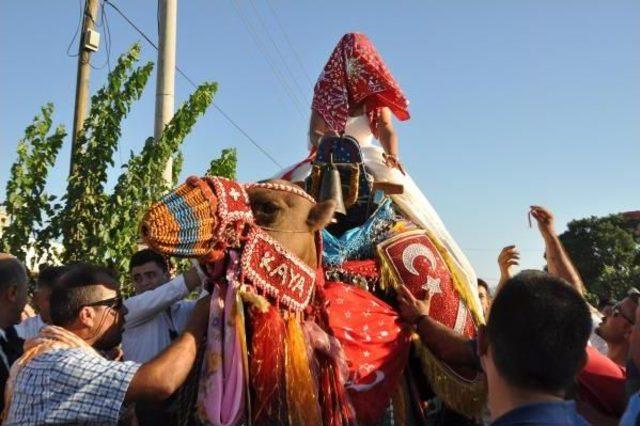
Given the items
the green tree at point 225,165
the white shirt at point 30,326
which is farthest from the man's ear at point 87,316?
the green tree at point 225,165

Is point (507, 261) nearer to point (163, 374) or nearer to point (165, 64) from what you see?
point (163, 374)

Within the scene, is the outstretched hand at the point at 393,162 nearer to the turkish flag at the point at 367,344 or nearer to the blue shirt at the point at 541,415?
the turkish flag at the point at 367,344

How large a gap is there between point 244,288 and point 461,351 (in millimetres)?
1160

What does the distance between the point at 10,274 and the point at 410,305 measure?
2.09 metres

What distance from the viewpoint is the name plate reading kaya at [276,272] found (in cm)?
263

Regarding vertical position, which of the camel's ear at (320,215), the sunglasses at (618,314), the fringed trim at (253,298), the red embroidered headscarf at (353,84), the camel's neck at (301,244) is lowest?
the sunglasses at (618,314)

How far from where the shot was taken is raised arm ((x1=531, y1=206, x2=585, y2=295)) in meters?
3.92

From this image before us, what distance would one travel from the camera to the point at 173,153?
7.86m

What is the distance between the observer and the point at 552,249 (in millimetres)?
4016

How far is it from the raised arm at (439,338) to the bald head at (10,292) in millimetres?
2037

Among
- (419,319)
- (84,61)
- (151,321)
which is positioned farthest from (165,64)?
(419,319)

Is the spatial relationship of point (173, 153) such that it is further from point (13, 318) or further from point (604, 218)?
point (604, 218)

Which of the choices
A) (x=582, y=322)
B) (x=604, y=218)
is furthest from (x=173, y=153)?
(x=604, y=218)

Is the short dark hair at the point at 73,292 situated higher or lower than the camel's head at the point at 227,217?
lower
